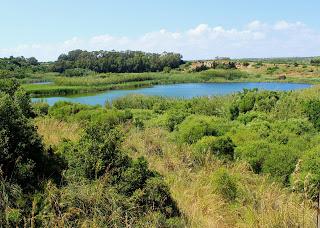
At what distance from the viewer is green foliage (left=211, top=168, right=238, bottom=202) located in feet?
18.0

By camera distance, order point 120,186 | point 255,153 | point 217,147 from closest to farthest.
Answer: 1. point 120,186
2. point 255,153
3. point 217,147

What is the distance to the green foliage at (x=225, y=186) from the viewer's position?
548cm

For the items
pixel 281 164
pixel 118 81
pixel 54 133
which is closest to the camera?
pixel 281 164

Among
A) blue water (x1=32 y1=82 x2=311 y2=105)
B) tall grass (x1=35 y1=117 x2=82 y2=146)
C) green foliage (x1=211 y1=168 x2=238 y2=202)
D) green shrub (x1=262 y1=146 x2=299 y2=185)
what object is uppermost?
tall grass (x1=35 y1=117 x2=82 y2=146)

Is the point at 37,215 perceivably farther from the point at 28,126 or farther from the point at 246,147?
the point at 246,147

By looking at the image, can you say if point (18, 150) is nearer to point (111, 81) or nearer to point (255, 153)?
point (255, 153)

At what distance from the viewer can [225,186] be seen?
5.51 m

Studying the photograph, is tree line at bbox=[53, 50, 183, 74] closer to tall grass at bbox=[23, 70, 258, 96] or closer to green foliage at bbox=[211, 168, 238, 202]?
tall grass at bbox=[23, 70, 258, 96]

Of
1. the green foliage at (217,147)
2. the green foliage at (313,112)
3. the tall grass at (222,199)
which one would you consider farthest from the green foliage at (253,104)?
the tall grass at (222,199)

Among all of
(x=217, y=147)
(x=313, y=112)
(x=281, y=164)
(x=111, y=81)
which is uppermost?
(x=217, y=147)

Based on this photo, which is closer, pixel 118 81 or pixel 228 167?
pixel 228 167

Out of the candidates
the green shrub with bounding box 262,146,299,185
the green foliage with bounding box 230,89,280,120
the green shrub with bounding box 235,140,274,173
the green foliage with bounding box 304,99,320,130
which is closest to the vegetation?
the green shrub with bounding box 262,146,299,185

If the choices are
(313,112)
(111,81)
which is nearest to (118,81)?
(111,81)

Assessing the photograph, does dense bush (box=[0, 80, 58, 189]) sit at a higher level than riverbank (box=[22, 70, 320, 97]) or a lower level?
higher
